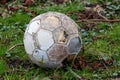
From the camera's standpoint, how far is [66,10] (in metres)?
5.93

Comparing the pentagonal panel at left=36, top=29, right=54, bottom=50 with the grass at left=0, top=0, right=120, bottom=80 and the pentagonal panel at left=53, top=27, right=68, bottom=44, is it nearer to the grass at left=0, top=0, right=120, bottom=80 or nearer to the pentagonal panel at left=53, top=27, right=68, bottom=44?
the pentagonal panel at left=53, top=27, right=68, bottom=44

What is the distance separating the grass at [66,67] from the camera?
4289mm

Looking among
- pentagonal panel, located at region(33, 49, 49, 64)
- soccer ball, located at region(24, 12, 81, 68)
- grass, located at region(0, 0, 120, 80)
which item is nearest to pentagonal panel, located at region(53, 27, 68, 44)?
soccer ball, located at region(24, 12, 81, 68)

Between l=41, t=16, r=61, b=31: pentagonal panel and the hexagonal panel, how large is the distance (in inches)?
8.6

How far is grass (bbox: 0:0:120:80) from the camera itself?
4289 millimetres

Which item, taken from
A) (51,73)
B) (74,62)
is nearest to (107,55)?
(74,62)

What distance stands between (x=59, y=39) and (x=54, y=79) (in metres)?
0.44

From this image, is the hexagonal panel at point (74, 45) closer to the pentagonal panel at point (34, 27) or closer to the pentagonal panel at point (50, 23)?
the pentagonal panel at point (50, 23)

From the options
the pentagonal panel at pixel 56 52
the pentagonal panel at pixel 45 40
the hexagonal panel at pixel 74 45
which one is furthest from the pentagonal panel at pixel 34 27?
the hexagonal panel at pixel 74 45

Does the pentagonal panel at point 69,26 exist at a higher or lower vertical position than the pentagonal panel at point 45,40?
higher

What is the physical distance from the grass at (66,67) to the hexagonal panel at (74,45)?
239mm

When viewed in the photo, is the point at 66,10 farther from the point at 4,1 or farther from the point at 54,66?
the point at 54,66

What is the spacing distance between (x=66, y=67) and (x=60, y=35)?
41cm

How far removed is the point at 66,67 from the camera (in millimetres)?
4316
